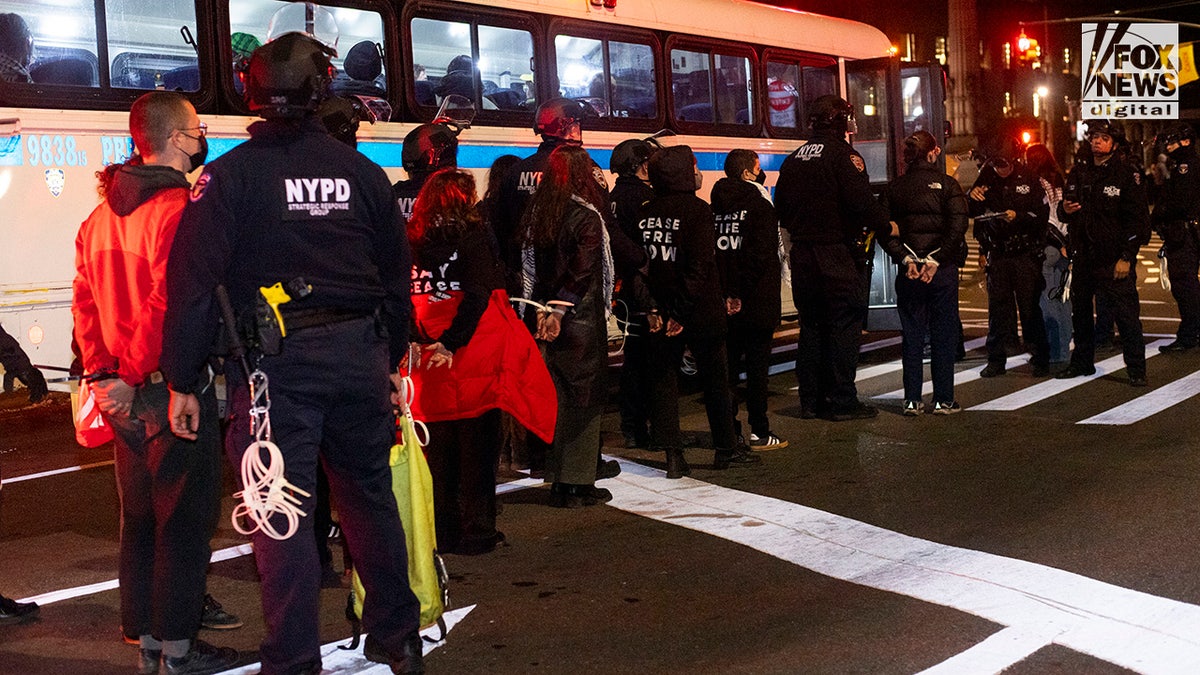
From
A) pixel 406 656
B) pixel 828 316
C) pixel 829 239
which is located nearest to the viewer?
pixel 406 656

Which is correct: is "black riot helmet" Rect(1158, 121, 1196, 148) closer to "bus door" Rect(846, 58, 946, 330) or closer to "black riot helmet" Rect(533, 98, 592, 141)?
"bus door" Rect(846, 58, 946, 330)

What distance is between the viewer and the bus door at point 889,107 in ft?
52.9

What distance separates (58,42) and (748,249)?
4.88 metres

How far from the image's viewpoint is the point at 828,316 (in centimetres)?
964

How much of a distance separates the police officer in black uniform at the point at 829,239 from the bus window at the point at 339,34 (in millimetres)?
3489

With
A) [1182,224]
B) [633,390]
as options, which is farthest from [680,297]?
[1182,224]

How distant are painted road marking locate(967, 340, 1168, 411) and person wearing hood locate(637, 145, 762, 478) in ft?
9.75

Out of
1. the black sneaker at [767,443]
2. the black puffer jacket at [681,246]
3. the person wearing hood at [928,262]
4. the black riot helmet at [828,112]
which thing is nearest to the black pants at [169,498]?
the black puffer jacket at [681,246]

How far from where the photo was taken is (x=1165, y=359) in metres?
12.4

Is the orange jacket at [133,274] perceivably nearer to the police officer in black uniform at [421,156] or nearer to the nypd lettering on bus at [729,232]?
the police officer in black uniform at [421,156]

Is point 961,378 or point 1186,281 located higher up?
point 1186,281

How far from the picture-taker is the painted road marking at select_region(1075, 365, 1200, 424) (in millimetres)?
9383

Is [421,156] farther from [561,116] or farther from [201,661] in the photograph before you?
[201,661]
